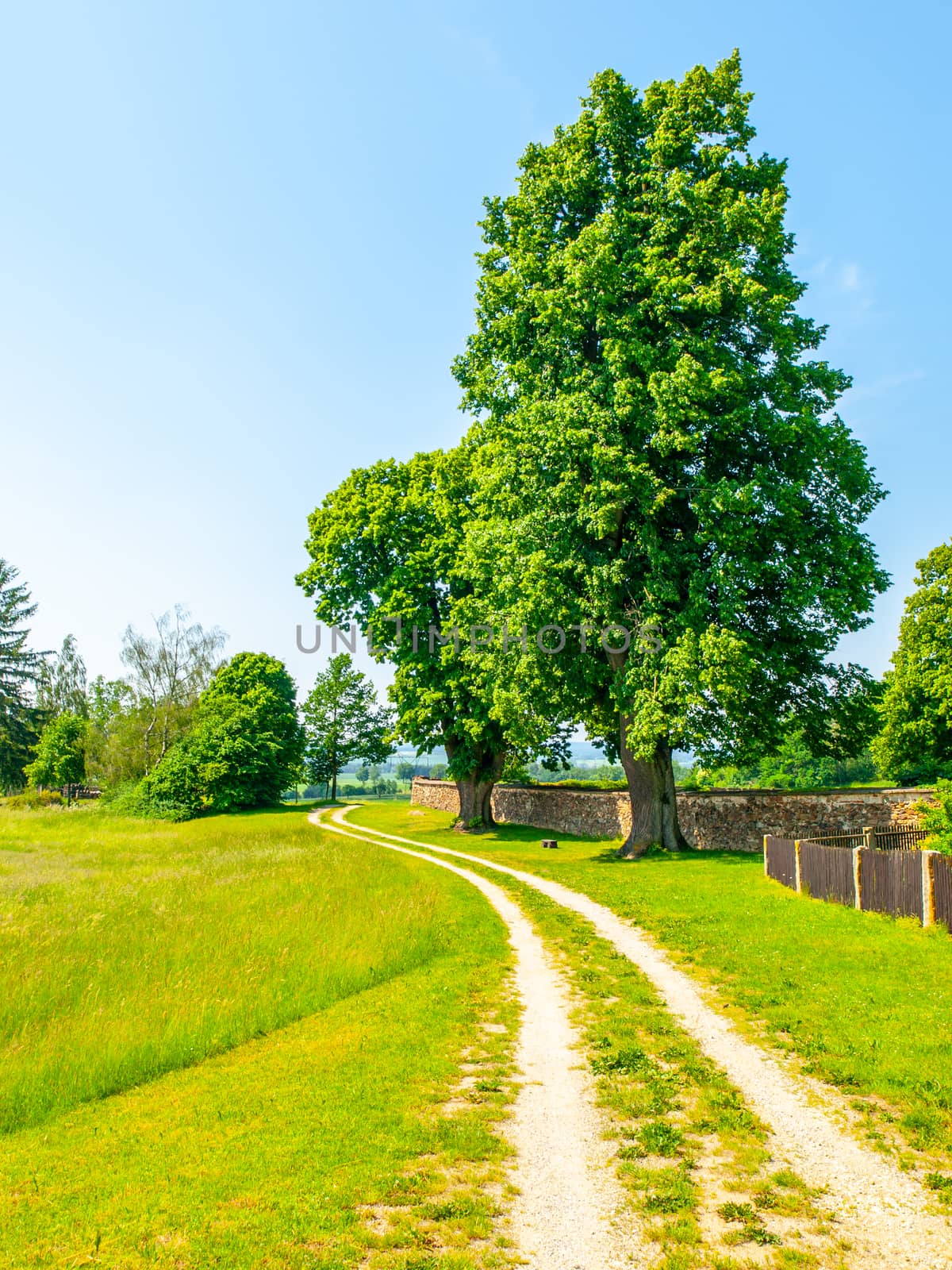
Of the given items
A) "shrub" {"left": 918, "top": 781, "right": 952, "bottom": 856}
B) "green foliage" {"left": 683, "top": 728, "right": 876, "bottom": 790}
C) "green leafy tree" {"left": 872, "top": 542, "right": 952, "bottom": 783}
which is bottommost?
"green foliage" {"left": 683, "top": 728, "right": 876, "bottom": 790}

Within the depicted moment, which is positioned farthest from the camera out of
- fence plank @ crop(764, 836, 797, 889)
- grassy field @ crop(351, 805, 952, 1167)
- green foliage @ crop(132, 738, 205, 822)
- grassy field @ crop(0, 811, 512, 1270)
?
green foliage @ crop(132, 738, 205, 822)

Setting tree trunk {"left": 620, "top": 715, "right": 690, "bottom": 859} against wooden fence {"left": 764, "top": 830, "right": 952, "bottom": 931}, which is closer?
wooden fence {"left": 764, "top": 830, "right": 952, "bottom": 931}

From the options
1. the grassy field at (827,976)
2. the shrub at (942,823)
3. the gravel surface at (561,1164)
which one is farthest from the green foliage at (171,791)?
the gravel surface at (561,1164)

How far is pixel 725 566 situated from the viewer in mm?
23547

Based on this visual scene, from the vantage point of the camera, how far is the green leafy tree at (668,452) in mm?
23609

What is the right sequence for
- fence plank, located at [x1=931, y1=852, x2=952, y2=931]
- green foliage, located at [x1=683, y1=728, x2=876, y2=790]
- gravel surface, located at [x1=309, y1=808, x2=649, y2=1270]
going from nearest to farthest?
gravel surface, located at [x1=309, y1=808, x2=649, y2=1270] < fence plank, located at [x1=931, y1=852, x2=952, y2=931] < green foliage, located at [x1=683, y1=728, x2=876, y2=790]

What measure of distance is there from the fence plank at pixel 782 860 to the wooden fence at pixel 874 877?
19mm

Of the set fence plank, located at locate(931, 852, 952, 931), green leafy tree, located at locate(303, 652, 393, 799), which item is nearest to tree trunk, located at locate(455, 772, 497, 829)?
fence plank, located at locate(931, 852, 952, 931)

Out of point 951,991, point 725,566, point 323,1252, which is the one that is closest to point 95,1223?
point 323,1252

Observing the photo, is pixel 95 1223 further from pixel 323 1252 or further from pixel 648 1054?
pixel 648 1054

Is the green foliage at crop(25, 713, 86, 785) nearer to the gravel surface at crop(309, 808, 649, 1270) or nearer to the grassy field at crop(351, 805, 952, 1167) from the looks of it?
the grassy field at crop(351, 805, 952, 1167)

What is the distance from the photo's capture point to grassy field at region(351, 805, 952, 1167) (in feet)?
25.5

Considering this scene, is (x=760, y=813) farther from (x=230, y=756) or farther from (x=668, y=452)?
(x=230, y=756)

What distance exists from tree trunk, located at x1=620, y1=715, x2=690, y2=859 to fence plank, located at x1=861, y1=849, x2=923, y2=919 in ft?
37.8
